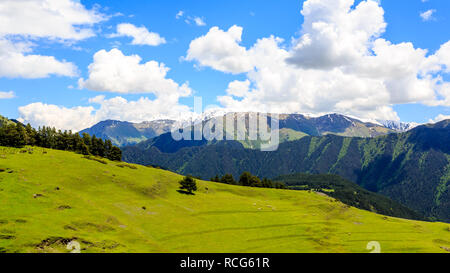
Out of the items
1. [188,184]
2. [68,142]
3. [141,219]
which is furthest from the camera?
[68,142]

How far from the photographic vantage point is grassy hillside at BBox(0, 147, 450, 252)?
56.1m

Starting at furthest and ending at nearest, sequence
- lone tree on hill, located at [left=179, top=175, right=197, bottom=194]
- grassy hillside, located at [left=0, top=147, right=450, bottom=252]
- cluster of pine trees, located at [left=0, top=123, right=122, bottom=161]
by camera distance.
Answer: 1. cluster of pine trees, located at [left=0, top=123, right=122, bottom=161]
2. lone tree on hill, located at [left=179, top=175, right=197, bottom=194]
3. grassy hillside, located at [left=0, top=147, right=450, bottom=252]

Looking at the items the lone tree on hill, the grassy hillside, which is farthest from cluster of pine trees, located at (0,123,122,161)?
the lone tree on hill

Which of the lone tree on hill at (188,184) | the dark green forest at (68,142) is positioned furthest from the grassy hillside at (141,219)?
the dark green forest at (68,142)

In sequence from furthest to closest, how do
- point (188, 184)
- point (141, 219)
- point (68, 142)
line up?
point (68, 142)
point (188, 184)
point (141, 219)

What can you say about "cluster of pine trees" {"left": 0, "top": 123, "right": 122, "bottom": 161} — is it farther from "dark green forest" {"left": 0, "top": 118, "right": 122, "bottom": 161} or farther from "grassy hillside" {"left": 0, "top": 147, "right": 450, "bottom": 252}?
"grassy hillside" {"left": 0, "top": 147, "right": 450, "bottom": 252}

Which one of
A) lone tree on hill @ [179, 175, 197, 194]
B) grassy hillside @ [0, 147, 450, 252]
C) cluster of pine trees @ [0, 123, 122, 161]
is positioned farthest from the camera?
cluster of pine trees @ [0, 123, 122, 161]

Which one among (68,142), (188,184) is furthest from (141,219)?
(68,142)

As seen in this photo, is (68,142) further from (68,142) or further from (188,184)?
(188,184)

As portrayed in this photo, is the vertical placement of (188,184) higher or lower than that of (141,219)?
higher

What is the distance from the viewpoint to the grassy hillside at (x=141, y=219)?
56059 mm

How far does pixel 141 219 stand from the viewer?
79000 millimetres

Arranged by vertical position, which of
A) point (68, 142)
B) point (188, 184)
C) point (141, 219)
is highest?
point (68, 142)
